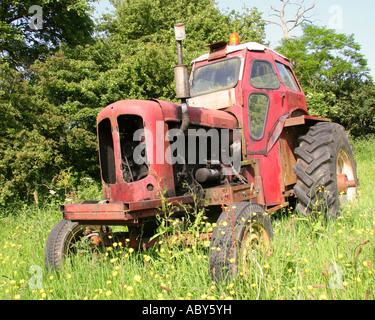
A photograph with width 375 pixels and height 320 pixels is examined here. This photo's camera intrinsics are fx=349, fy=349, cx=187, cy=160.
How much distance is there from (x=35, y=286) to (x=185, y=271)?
4.49 feet

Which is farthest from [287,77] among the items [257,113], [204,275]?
[204,275]

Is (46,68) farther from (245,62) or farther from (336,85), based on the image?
(336,85)

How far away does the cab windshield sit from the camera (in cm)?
452

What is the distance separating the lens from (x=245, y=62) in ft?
14.7

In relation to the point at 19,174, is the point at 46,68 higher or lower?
higher

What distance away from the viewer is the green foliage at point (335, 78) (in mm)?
15453

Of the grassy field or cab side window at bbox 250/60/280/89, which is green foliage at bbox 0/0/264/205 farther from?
cab side window at bbox 250/60/280/89

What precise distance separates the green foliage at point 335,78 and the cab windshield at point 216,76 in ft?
37.0

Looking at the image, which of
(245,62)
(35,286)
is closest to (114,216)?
(35,286)

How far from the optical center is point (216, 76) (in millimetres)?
4719

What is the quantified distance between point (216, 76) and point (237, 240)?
8.43ft

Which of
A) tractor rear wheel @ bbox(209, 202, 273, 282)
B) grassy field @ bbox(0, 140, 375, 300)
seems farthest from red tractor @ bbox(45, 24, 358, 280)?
grassy field @ bbox(0, 140, 375, 300)

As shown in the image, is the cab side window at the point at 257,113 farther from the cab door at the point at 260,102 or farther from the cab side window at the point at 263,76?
the cab side window at the point at 263,76
